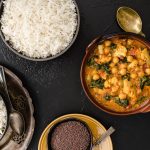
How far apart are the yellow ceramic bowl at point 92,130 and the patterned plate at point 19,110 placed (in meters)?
0.09

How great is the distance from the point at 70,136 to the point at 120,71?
53 centimetres

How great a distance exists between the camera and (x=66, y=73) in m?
3.02

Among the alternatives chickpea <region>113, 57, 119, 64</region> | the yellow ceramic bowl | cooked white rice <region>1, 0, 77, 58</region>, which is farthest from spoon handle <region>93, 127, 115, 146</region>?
cooked white rice <region>1, 0, 77, 58</region>

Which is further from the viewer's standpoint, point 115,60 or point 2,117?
point 2,117

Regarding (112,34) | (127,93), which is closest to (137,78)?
(127,93)

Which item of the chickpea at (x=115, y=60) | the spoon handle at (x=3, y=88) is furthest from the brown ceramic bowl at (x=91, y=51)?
the spoon handle at (x=3, y=88)

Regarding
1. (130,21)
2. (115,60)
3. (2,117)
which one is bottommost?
(2,117)

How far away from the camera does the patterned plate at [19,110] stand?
116 inches

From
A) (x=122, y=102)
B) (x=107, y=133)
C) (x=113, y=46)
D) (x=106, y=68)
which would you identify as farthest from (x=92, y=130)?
(x=113, y=46)

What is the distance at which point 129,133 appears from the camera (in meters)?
3.06

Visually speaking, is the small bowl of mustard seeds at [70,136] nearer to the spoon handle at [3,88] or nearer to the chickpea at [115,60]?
the spoon handle at [3,88]

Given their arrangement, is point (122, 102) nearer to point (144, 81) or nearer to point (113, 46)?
point (144, 81)

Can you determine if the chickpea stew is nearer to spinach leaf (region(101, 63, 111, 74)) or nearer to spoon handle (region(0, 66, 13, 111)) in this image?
spinach leaf (region(101, 63, 111, 74))

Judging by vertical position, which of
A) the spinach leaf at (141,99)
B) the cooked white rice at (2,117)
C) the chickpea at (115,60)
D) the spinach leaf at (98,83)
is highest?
the chickpea at (115,60)
